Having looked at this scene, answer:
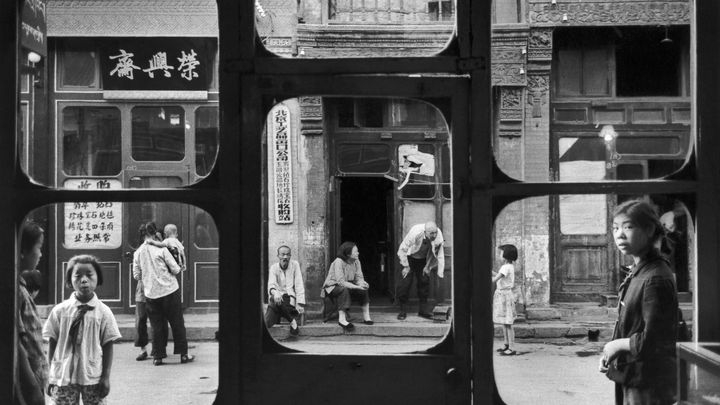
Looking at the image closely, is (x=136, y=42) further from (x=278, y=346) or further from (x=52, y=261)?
(x=278, y=346)

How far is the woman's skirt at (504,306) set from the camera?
8.50m

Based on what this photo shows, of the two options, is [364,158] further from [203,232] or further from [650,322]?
[650,322]

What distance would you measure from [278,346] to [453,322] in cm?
41

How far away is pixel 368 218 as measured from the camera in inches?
489

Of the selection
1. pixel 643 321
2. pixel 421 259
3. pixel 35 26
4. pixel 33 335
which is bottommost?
pixel 421 259

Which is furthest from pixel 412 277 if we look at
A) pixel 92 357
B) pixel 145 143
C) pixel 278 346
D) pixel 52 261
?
pixel 278 346

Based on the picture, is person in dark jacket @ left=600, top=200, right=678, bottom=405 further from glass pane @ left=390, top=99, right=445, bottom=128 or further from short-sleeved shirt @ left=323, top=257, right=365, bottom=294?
glass pane @ left=390, top=99, right=445, bottom=128

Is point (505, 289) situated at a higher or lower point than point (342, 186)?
lower

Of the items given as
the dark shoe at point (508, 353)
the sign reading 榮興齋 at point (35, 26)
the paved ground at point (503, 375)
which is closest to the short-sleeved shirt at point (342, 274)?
the paved ground at point (503, 375)

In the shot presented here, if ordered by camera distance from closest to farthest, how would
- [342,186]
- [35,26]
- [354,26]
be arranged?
[35,26]
[354,26]
[342,186]

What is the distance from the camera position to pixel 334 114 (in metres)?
11.9

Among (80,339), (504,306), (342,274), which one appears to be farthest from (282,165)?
(80,339)

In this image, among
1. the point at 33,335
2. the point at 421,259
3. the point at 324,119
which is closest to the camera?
the point at 33,335

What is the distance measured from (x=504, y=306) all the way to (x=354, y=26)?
5.10 meters
